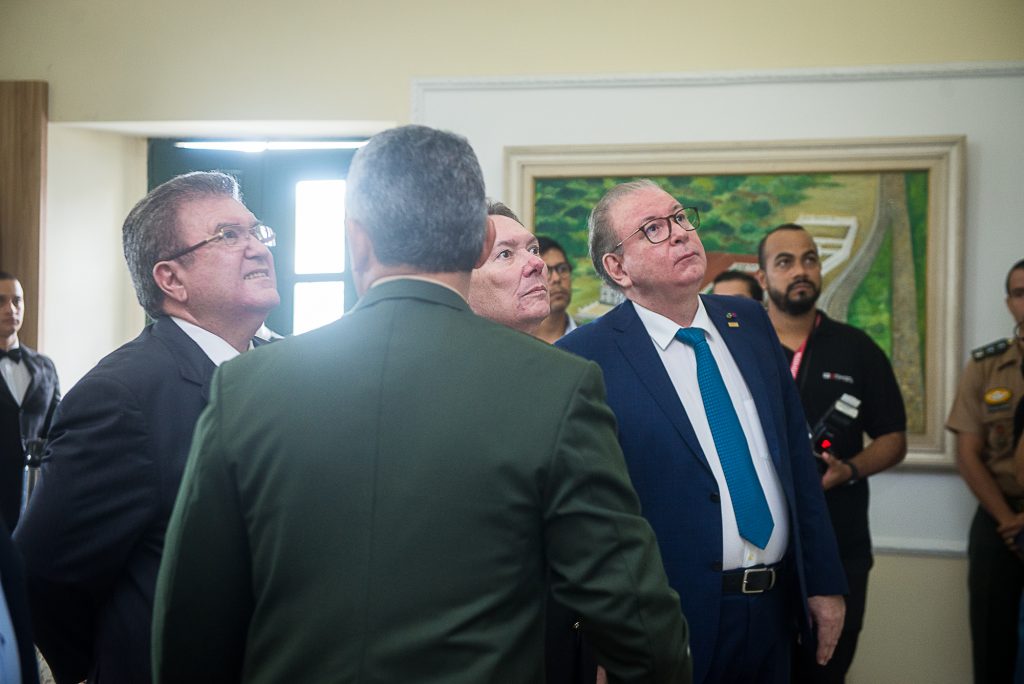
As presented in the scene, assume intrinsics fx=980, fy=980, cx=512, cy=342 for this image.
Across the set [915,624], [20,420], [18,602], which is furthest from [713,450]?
[20,420]

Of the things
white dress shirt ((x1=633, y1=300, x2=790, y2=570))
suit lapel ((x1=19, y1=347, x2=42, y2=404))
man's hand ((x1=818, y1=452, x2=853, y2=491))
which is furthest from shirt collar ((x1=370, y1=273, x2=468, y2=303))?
suit lapel ((x1=19, y1=347, x2=42, y2=404))

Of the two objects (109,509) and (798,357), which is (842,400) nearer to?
(798,357)

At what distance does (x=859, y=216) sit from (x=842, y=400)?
3.28ft

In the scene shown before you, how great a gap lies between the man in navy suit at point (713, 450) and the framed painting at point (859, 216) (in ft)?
6.20

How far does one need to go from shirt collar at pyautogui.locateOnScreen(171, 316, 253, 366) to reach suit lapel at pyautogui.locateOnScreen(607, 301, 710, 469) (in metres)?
0.88

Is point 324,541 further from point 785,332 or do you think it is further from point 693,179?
point 693,179

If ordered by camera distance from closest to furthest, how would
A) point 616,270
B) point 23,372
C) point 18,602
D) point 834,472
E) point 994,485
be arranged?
1. point 18,602
2. point 616,270
3. point 834,472
4. point 994,485
5. point 23,372

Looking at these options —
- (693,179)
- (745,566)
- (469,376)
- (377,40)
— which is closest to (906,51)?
(693,179)

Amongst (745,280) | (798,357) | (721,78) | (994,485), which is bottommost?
(994,485)

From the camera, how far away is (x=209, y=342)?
199 centimetres

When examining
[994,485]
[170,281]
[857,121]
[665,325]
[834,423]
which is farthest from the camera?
[857,121]

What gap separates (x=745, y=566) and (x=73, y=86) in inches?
164

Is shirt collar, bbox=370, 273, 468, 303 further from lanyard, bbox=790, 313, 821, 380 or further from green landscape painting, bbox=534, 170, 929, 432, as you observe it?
green landscape painting, bbox=534, 170, 929, 432

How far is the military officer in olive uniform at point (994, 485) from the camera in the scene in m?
3.67
